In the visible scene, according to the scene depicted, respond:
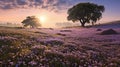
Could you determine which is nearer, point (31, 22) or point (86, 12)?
point (86, 12)

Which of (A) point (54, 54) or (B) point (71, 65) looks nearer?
(B) point (71, 65)

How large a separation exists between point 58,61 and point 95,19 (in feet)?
326

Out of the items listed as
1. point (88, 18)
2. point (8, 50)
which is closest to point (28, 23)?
point (88, 18)

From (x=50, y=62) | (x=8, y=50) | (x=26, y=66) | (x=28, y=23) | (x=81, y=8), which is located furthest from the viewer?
(x=28, y=23)

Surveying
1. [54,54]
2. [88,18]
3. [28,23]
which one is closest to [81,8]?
[88,18]

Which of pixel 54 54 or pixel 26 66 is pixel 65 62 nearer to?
pixel 54 54

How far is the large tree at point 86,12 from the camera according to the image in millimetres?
105637

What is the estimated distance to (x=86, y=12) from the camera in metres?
106

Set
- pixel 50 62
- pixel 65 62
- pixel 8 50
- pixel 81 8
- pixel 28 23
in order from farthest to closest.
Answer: pixel 28 23
pixel 81 8
pixel 8 50
pixel 65 62
pixel 50 62

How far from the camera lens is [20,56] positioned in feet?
37.4

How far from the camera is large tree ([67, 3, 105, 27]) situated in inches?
4159

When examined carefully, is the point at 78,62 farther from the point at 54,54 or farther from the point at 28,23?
the point at 28,23

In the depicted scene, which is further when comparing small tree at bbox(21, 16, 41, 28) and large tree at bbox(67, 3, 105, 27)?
small tree at bbox(21, 16, 41, 28)

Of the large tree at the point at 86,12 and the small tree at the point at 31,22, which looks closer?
the large tree at the point at 86,12
